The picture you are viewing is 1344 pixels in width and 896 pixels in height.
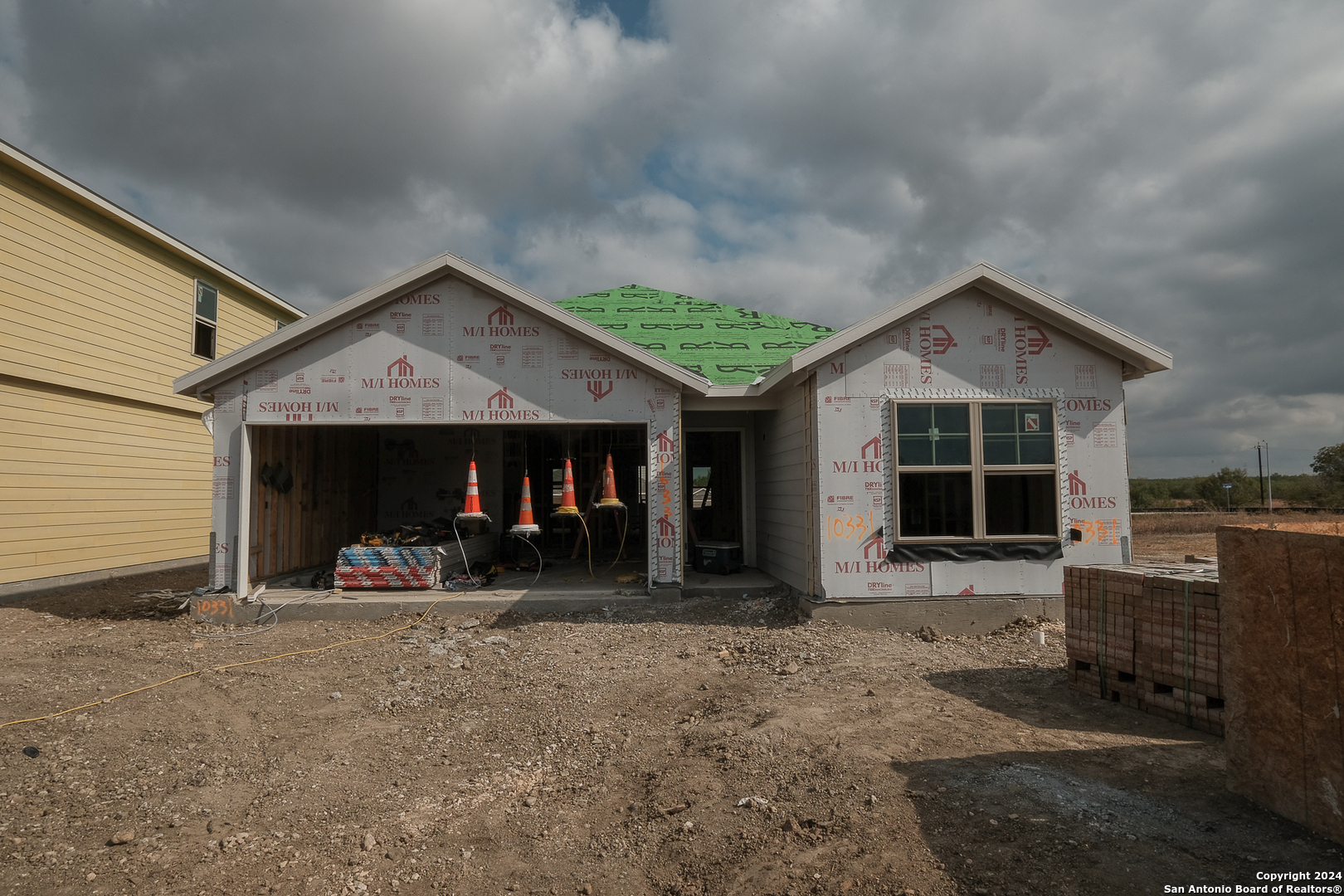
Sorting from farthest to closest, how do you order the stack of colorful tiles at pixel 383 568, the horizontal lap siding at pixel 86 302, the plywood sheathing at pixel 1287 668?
the horizontal lap siding at pixel 86 302, the stack of colorful tiles at pixel 383 568, the plywood sheathing at pixel 1287 668

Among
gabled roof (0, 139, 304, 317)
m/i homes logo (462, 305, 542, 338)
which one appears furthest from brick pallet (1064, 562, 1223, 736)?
gabled roof (0, 139, 304, 317)

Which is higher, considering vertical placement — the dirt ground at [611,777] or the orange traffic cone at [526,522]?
the orange traffic cone at [526,522]

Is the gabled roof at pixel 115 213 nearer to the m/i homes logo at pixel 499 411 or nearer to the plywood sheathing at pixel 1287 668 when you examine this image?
the m/i homes logo at pixel 499 411

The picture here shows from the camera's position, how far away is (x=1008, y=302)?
331 inches

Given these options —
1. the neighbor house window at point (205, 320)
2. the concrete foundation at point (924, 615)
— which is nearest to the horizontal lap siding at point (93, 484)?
the neighbor house window at point (205, 320)

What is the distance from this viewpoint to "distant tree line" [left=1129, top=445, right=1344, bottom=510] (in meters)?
42.4

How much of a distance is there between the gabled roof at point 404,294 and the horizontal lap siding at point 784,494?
53.9 inches

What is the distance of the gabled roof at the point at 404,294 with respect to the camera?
8.95m

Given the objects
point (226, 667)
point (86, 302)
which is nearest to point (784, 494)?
point (226, 667)

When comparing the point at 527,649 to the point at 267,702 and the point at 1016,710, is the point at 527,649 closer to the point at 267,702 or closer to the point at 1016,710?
the point at 267,702

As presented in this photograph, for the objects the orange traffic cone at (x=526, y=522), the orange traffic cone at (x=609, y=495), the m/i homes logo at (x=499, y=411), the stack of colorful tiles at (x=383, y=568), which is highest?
the m/i homes logo at (x=499, y=411)

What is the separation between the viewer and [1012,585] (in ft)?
27.0

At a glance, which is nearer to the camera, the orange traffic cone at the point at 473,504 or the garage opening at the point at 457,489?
the orange traffic cone at the point at 473,504

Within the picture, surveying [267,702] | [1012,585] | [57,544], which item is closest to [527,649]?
[267,702]
